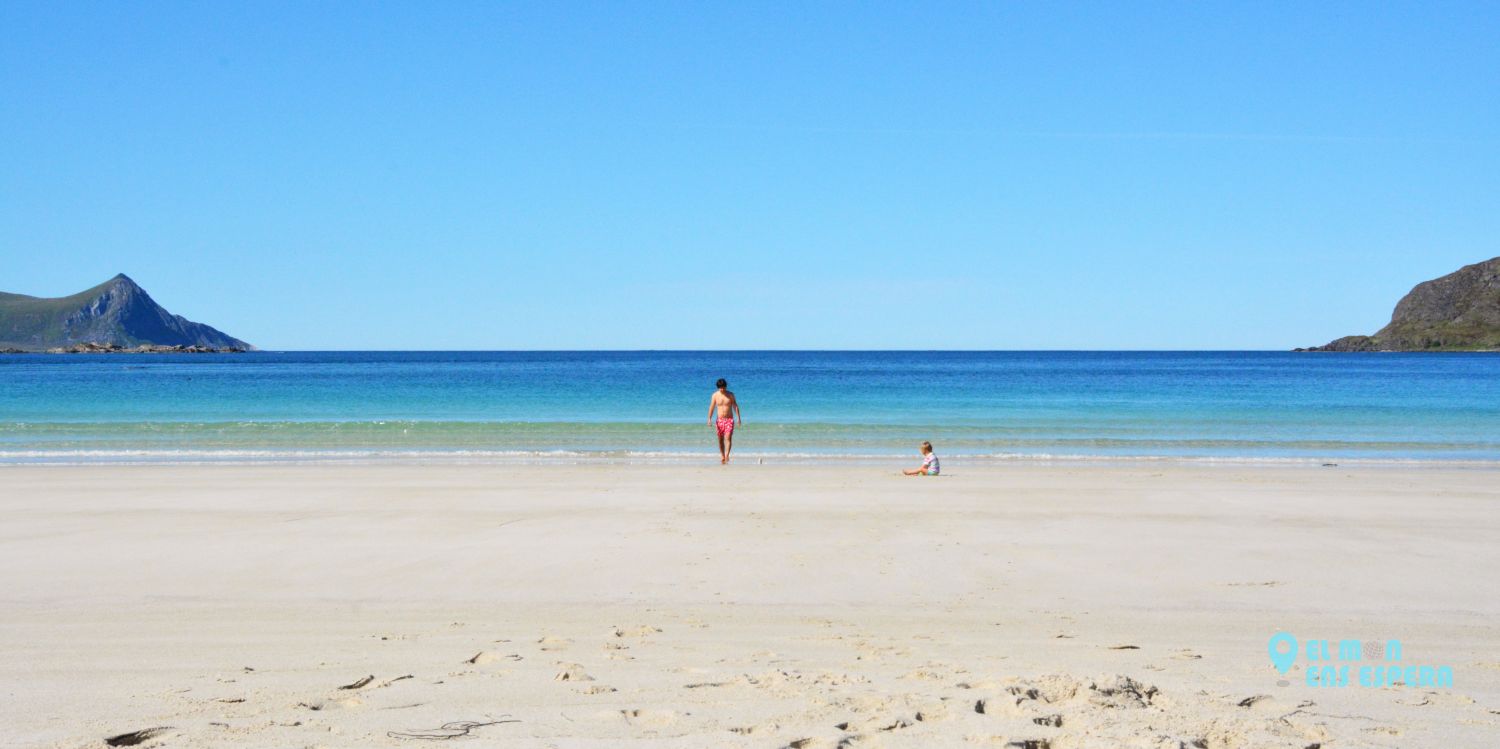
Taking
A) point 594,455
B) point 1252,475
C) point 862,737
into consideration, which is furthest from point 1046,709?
point 594,455

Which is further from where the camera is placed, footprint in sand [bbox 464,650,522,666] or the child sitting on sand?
the child sitting on sand

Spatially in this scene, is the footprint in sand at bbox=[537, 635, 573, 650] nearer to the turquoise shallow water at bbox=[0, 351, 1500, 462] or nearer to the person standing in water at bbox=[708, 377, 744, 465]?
the person standing in water at bbox=[708, 377, 744, 465]

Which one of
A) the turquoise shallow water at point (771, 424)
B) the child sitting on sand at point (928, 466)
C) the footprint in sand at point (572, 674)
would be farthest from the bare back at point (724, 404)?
the footprint in sand at point (572, 674)

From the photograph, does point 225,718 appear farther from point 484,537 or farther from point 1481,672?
point 1481,672

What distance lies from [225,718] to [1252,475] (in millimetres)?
15515

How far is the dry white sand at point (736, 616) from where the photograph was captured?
4.80m

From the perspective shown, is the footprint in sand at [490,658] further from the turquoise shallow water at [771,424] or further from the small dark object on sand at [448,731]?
the turquoise shallow water at [771,424]

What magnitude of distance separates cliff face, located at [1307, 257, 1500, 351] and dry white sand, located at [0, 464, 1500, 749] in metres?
181

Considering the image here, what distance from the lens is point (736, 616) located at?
6965mm

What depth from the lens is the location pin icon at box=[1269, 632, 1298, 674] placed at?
19.3 feet

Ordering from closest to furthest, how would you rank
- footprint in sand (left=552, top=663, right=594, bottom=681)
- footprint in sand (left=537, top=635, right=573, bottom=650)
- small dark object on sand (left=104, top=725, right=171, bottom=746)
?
small dark object on sand (left=104, top=725, right=171, bottom=746) < footprint in sand (left=552, top=663, right=594, bottom=681) < footprint in sand (left=537, top=635, right=573, bottom=650)

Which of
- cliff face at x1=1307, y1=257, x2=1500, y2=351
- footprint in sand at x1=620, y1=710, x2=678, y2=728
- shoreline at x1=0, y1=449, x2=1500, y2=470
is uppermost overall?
cliff face at x1=1307, y1=257, x2=1500, y2=351

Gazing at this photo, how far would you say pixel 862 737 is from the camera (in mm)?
4543

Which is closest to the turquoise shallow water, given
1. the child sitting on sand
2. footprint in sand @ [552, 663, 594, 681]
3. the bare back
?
the bare back
